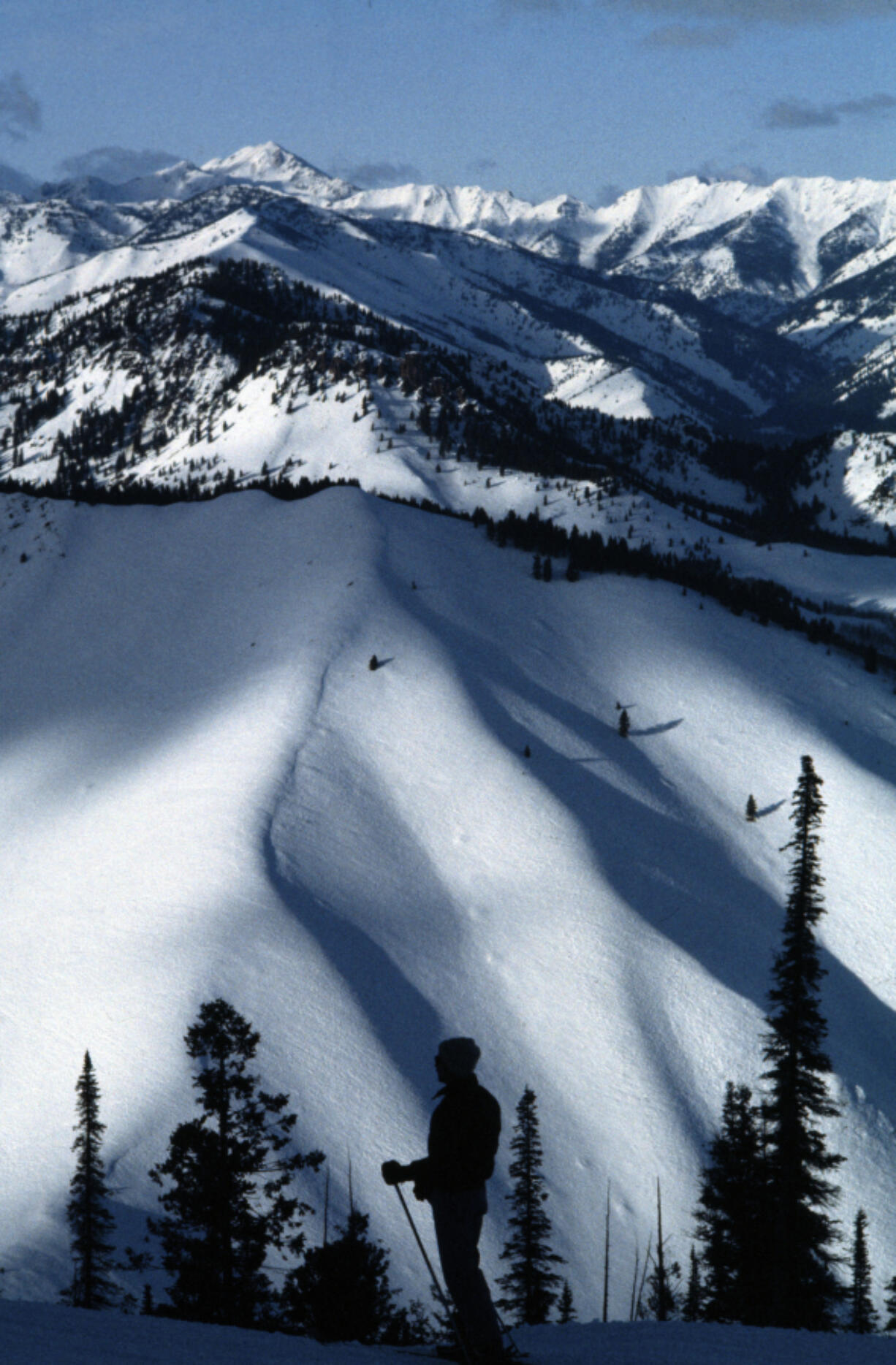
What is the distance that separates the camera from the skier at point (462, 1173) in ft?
29.2

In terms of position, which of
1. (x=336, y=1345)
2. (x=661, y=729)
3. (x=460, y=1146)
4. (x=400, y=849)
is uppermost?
(x=661, y=729)

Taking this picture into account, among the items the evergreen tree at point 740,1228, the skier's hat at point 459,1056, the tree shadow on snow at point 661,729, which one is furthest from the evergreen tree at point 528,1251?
the tree shadow on snow at point 661,729

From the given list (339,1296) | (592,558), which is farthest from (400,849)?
(592,558)

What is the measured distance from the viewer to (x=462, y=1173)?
351 inches

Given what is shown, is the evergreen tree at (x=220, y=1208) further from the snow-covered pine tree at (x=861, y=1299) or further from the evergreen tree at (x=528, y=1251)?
the snow-covered pine tree at (x=861, y=1299)

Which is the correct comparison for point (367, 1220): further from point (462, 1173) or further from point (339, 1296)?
point (462, 1173)

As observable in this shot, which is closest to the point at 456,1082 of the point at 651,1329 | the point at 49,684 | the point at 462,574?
the point at 651,1329

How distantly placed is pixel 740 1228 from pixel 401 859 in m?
40.2

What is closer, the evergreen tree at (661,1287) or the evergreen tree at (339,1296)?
the evergreen tree at (339,1296)

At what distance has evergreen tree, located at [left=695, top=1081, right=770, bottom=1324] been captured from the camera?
2534cm

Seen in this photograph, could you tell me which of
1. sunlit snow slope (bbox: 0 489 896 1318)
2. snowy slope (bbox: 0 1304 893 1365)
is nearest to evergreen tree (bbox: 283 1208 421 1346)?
snowy slope (bbox: 0 1304 893 1365)

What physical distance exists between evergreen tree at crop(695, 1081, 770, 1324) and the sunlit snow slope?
14.2 metres

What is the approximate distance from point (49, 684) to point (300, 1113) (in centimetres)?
6310

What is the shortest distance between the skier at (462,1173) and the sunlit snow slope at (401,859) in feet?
79.5
